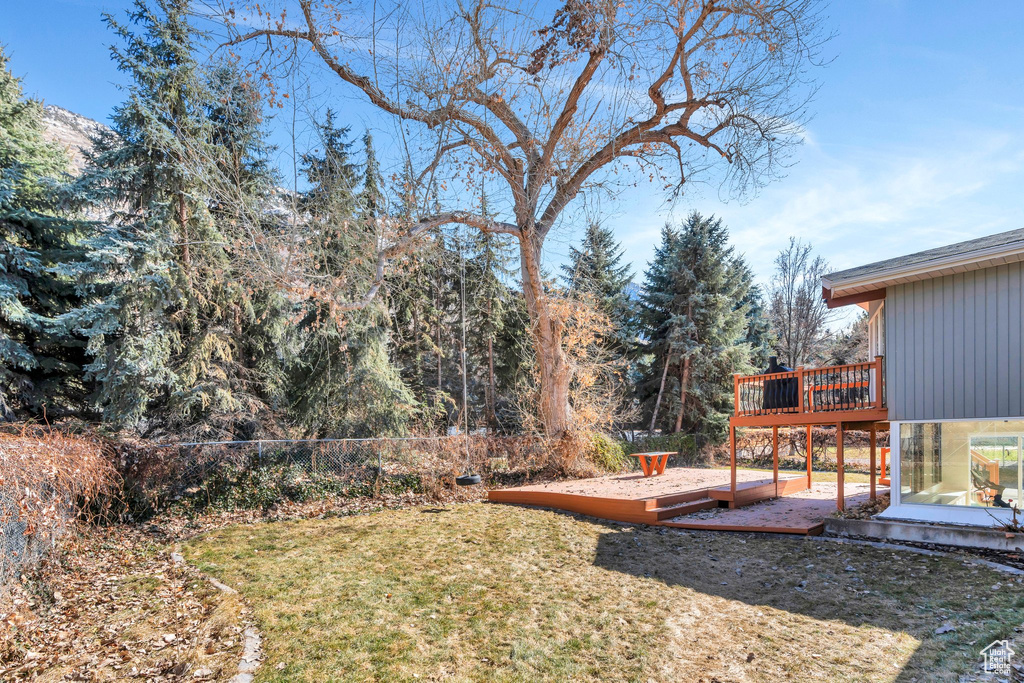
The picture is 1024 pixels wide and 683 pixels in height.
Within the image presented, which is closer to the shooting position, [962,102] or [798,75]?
[798,75]

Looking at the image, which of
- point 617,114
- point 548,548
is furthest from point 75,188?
point 548,548

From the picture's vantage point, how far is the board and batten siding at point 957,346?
278 inches

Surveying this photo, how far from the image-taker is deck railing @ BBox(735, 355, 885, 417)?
8586 millimetres

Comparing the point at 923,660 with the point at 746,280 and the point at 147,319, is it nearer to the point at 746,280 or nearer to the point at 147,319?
the point at 147,319

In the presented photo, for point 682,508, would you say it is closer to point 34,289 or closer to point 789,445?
point 789,445

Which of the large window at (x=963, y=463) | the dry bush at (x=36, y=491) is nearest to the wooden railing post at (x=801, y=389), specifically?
the large window at (x=963, y=463)

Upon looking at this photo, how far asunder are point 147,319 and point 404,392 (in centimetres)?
597

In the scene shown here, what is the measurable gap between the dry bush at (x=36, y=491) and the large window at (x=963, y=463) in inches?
418

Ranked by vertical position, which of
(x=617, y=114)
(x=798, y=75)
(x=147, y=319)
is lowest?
(x=147, y=319)

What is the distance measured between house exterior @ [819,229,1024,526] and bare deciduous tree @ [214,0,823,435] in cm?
326

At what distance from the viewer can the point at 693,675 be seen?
3.83 m

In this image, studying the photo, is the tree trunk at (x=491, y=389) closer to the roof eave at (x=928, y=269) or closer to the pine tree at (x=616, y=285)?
the pine tree at (x=616, y=285)

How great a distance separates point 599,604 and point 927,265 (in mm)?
6483

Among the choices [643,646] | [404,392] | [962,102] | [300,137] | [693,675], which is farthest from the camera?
[404,392]
